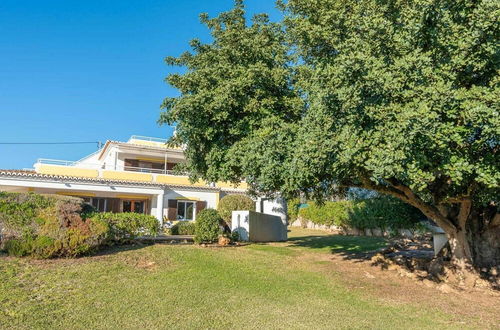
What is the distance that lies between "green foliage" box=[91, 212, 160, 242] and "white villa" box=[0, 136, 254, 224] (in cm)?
1020

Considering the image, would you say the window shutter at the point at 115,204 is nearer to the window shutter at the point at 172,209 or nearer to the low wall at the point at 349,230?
the window shutter at the point at 172,209

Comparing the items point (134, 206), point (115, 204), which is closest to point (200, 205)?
point (134, 206)

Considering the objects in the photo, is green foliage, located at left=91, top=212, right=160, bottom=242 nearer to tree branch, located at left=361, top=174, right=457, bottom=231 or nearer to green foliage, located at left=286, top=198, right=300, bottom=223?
tree branch, located at left=361, top=174, right=457, bottom=231

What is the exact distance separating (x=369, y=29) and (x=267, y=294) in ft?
23.7

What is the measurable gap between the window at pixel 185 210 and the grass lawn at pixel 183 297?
1795 centimetres

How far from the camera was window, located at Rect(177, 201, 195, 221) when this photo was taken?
105 ft

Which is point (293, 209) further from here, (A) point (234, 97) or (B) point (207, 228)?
(A) point (234, 97)

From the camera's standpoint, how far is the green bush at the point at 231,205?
971 inches

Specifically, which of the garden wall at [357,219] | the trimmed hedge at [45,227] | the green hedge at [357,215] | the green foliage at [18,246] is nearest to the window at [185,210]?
the garden wall at [357,219]

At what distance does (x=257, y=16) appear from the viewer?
13.8m

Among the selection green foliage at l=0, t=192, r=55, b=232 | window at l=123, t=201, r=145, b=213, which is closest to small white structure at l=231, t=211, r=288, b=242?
green foliage at l=0, t=192, r=55, b=232

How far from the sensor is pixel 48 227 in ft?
39.6

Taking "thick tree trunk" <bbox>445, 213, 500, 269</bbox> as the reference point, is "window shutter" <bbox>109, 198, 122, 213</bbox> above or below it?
above

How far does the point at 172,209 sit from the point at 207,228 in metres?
15.0
